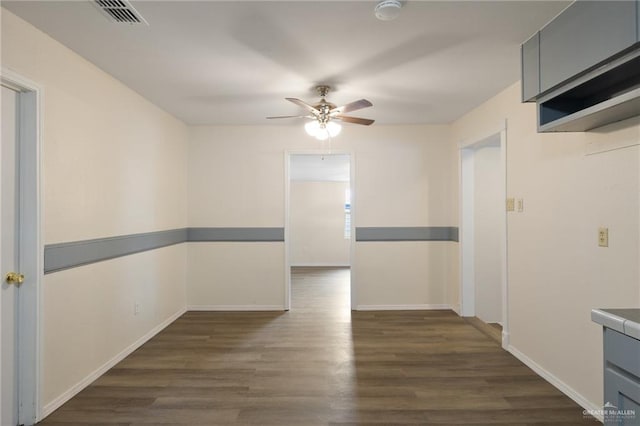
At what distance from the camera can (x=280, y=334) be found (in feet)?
12.2

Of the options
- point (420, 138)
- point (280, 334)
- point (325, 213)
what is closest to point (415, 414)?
point (280, 334)

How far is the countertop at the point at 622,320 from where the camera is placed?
Result: 49.0 inches

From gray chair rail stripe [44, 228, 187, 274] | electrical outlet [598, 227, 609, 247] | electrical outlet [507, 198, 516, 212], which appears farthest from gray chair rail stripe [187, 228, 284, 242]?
electrical outlet [598, 227, 609, 247]

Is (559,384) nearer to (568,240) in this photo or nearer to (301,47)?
(568,240)

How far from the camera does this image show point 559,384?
8.36ft

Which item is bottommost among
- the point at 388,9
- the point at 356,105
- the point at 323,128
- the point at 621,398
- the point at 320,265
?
the point at 320,265

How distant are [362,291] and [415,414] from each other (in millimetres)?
2420

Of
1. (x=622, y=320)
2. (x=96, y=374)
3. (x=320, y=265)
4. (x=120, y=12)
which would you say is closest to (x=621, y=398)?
(x=622, y=320)

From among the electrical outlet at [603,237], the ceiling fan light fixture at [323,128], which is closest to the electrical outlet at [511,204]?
the electrical outlet at [603,237]

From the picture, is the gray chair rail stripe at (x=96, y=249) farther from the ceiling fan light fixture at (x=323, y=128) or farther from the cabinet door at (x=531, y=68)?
the cabinet door at (x=531, y=68)

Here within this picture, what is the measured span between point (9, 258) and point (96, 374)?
1.17 m

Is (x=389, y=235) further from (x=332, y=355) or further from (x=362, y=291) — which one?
(x=332, y=355)

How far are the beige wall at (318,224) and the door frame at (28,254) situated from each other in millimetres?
6703

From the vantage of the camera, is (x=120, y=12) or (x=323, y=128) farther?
(x=323, y=128)
